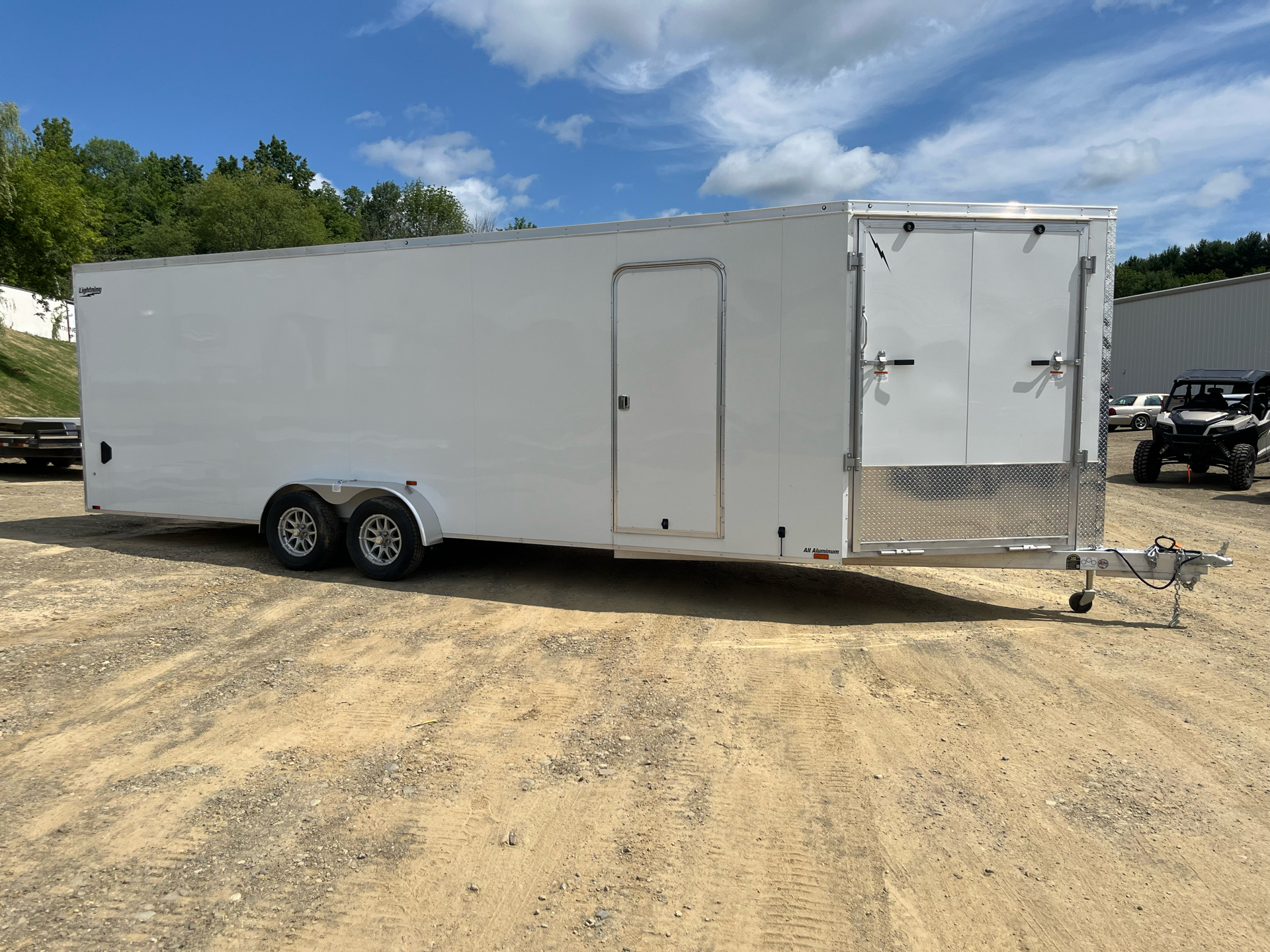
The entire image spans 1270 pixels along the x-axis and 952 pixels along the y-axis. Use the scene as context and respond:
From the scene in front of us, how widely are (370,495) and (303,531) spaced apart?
2.82 feet

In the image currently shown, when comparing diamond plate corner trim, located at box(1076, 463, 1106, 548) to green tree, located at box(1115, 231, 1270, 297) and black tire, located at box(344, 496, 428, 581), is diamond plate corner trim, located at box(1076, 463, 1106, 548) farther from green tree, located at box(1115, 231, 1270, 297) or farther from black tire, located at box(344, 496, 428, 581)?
green tree, located at box(1115, 231, 1270, 297)

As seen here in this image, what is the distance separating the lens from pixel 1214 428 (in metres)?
14.4

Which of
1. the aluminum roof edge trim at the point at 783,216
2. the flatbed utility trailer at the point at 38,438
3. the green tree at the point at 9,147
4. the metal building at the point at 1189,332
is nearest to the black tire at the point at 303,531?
the aluminum roof edge trim at the point at 783,216

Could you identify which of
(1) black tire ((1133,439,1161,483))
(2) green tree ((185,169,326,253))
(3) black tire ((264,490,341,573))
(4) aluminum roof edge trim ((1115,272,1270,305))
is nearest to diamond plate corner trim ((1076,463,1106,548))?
(3) black tire ((264,490,341,573))

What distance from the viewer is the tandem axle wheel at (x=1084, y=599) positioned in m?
6.26

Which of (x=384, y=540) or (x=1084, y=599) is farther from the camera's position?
(x=384, y=540)

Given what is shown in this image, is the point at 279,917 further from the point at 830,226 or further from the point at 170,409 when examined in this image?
the point at 170,409

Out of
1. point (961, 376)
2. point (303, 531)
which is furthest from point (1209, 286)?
point (303, 531)

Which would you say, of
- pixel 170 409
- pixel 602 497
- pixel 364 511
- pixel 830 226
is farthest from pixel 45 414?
pixel 830 226

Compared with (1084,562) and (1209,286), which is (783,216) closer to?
(1084,562)

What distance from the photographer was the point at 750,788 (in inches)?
138

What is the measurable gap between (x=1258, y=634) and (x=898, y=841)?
15.0ft

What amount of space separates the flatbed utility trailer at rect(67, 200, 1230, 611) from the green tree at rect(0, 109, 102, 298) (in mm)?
26181

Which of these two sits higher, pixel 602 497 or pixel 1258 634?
pixel 602 497
